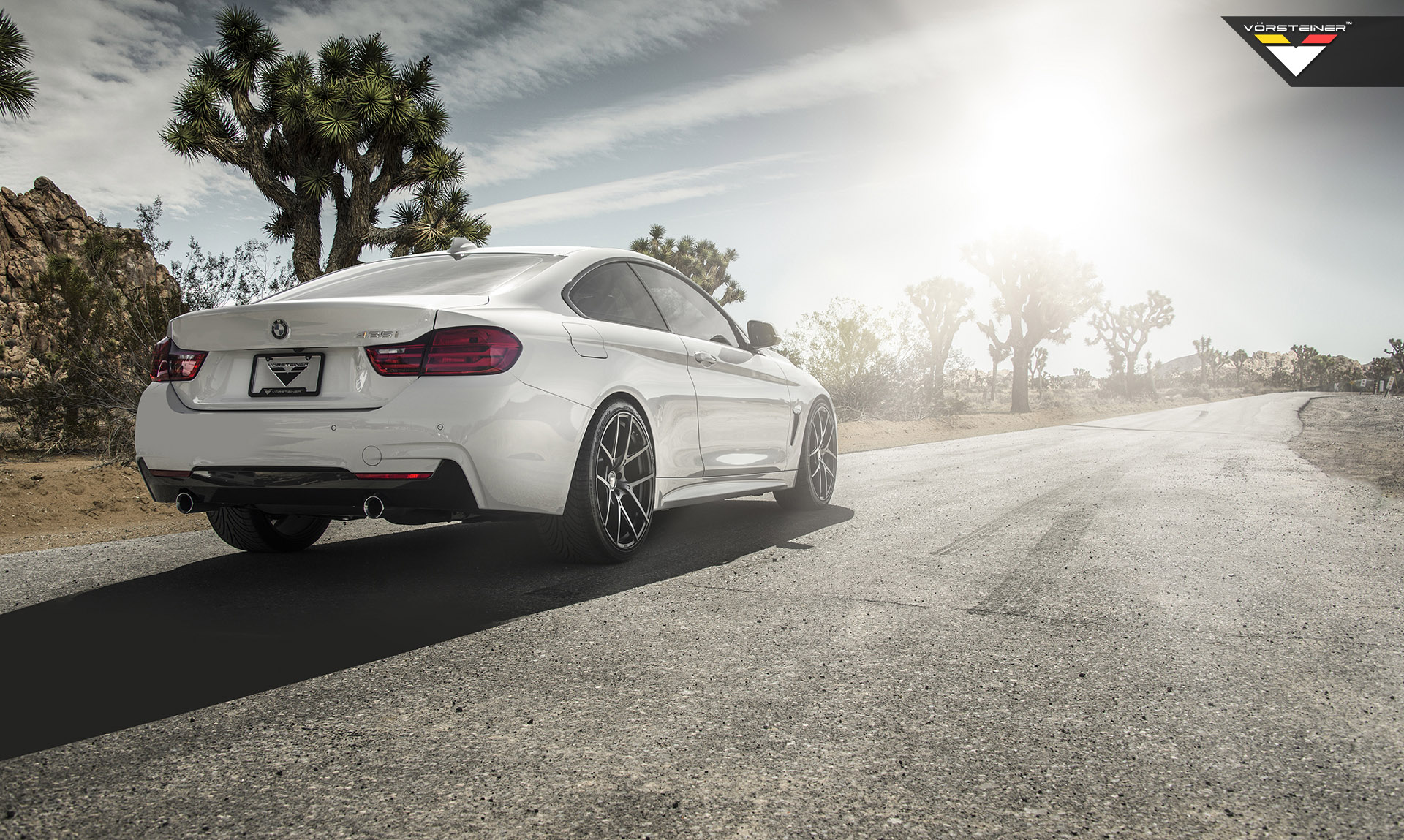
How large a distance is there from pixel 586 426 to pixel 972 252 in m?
39.6

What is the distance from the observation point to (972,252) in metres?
40.6

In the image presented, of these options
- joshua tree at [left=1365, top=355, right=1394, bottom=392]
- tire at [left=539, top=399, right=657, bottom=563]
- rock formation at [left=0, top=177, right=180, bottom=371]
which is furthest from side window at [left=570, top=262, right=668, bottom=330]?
joshua tree at [left=1365, top=355, right=1394, bottom=392]

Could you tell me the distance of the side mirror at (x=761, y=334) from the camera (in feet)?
19.9

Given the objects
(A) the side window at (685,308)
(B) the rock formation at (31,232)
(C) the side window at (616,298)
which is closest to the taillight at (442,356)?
(C) the side window at (616,298)

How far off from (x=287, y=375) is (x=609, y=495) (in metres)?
1.58

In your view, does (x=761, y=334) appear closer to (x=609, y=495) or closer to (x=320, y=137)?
(x=609, y=495)

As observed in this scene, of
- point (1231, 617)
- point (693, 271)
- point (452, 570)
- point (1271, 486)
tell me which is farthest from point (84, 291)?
point (693, 271)

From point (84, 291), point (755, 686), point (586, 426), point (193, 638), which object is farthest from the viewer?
point (84, 291)

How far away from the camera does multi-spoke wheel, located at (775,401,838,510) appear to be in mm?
6578

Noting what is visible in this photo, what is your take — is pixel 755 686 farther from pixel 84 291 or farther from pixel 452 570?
pixel 84 291

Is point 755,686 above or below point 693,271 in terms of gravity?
below

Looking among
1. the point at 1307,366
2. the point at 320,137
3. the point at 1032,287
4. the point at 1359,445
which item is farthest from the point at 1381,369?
the point at 320,137

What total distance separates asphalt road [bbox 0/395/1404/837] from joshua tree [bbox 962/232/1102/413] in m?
36.7

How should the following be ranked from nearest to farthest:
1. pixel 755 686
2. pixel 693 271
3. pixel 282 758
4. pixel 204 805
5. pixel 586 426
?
pixel 204 805 → pixel 282 758 → pixel 755 686 → pixel 586 426 → pixel 693 271
